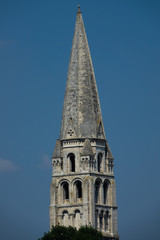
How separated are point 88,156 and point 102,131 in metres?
4.48

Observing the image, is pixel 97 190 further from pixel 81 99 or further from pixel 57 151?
pixel 81 99

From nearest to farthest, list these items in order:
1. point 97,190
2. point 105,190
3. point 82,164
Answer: point 82,164, point 97,190, point 105,190

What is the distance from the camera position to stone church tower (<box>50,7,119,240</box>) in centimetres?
12594

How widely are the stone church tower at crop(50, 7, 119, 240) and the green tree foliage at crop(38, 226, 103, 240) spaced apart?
5.10 m

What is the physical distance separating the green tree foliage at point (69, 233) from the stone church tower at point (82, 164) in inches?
201

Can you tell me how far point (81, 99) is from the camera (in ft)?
421

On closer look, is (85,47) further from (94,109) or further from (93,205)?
(93,205)

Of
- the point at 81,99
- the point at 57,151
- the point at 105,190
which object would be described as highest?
the point at 81,99

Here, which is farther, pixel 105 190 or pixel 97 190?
pixel 105 190

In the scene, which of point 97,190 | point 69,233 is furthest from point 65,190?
point 69,233

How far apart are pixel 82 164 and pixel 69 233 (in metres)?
10.2

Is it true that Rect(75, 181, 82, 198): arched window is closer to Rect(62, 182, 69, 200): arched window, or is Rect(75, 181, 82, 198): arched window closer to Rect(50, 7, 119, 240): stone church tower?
Rect(50, 7, 119, 240): stone church tower

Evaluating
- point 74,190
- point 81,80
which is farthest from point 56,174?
point 81,80

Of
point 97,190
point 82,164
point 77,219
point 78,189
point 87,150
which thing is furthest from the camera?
point 97,190
